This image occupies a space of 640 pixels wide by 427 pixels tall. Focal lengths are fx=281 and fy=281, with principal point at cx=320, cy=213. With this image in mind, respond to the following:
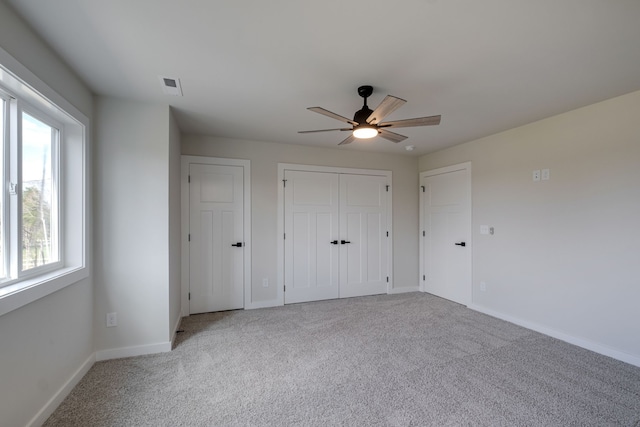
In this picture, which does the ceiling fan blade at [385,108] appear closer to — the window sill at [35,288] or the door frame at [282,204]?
the door frame at [282,204]

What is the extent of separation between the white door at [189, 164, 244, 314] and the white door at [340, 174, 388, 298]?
1.61m

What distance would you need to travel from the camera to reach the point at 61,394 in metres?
1.97

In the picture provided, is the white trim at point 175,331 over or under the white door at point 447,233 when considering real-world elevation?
under

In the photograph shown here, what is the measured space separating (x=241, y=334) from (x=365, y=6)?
3.13 metres

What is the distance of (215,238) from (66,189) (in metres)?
1.76

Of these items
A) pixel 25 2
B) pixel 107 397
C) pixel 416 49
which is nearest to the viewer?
pixel 25 2

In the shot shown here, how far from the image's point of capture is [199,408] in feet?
6.27

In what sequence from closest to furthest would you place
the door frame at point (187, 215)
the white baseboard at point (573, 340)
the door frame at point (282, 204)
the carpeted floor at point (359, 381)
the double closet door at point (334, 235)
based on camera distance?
the carpeted floor at point (359, 381) → the white baseboard at point (573, 340) → the door frame at point (187, 215) → the door frame at point (282, 204) → the double closet door at point (334, 235)

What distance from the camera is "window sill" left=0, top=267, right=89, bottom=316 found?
1463mm

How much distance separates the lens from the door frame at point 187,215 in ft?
12.0

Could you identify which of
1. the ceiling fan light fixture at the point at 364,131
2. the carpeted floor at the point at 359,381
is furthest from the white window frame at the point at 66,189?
the ceiling fan light fixture at the point at 364,131

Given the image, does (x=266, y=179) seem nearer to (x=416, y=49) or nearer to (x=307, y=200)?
(x=307, y=200)

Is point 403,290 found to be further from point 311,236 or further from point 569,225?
point 569,225

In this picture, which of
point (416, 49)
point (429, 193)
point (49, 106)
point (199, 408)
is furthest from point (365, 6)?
point (429, 193)
